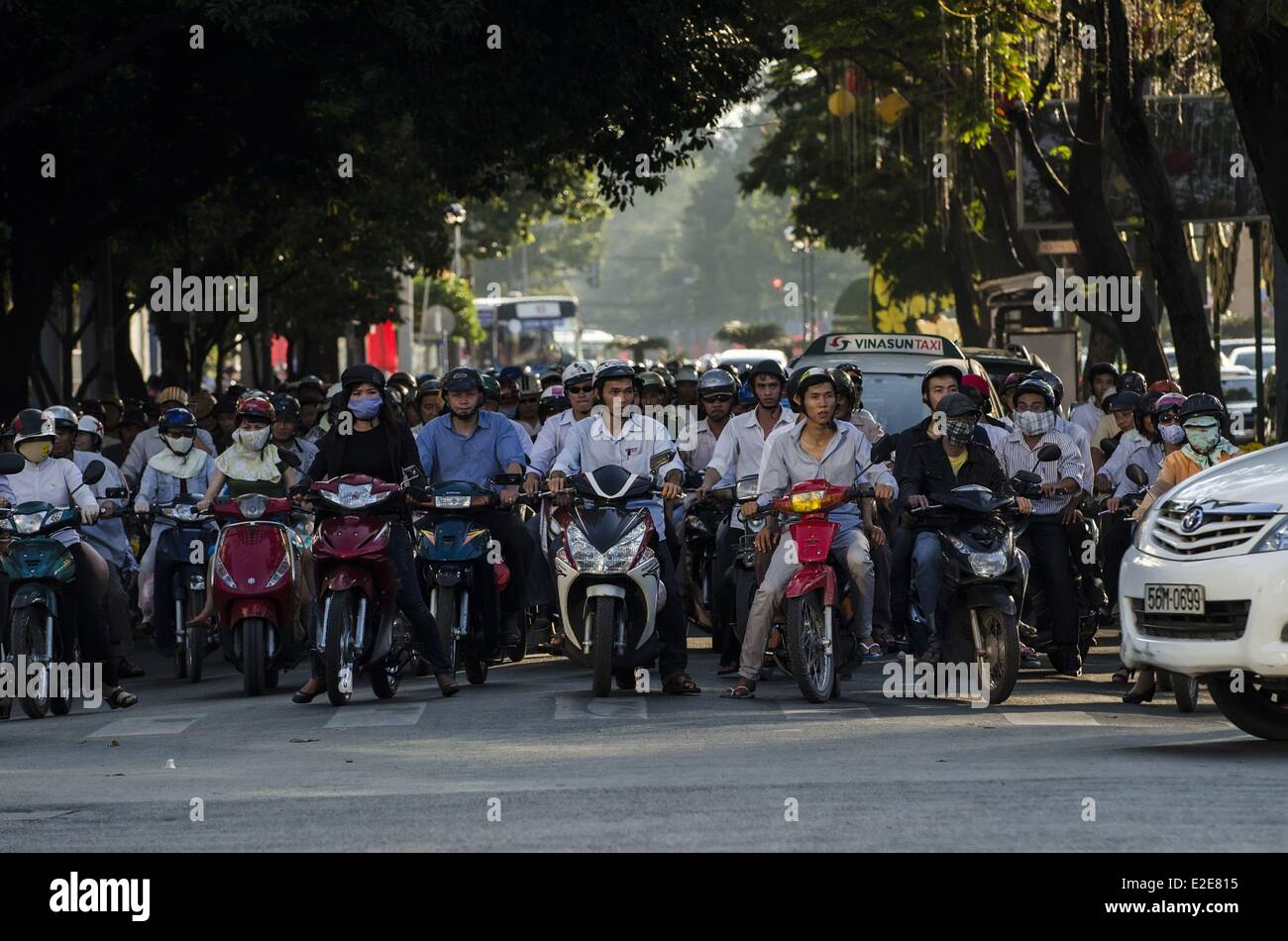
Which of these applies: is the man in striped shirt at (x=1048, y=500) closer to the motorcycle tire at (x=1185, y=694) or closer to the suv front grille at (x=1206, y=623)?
the motorcycle tire at (x=1185, y=694)

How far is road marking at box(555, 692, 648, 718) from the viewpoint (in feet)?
42.1

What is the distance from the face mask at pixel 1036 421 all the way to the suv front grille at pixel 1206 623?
163 inches

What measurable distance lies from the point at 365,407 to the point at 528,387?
8.01 m

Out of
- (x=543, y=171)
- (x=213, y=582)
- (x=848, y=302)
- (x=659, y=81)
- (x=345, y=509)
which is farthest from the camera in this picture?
(x=848, y=302)

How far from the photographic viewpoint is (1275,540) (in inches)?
386

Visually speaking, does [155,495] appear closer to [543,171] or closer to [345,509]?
[345,509]

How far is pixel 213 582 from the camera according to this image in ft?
46.3

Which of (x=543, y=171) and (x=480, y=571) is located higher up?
(x=543, y=171)

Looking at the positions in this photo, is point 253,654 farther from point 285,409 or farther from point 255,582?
point 285,409

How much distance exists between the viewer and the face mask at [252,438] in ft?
48.9

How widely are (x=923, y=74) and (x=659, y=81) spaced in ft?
39.9

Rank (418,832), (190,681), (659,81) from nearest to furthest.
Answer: (418,832) < (190,681) < (659,81)

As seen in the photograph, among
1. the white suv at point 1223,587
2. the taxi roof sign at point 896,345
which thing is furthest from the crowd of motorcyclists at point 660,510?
the taxi roof sign at point 896,345

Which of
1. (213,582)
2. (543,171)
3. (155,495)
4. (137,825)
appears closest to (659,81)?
(543,171)
